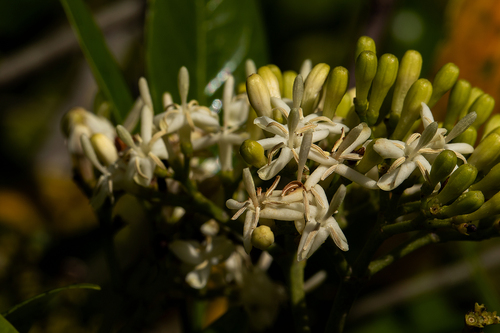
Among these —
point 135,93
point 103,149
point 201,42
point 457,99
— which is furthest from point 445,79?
point 135,93

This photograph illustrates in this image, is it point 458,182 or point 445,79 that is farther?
point 445,79

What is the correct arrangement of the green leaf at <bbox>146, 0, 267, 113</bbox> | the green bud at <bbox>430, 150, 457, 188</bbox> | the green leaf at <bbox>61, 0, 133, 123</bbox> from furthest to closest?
1. the green leaf at <bbox>146, 0, 267, 113</bbox>
2. the green leaf at <bbox>61, 0, 133, 123</bbox>
3. the green bud at <bbox>430, 150, 457, 188</bbox>

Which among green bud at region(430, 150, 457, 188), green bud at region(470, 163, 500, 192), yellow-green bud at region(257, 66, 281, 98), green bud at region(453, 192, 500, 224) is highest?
yellow-green bud at region(257, 66, 281, 98)

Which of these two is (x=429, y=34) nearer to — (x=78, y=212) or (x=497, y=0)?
(x=497, y=0)

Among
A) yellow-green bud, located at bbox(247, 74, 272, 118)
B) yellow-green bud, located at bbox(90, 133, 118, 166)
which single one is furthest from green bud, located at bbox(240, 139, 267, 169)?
yellow-green bud, located at bbox(90, 133, 118, 166)

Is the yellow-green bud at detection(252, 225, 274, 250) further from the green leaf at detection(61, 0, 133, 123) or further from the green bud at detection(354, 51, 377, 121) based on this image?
the green leaf at detection(61, 0, 133, 123)

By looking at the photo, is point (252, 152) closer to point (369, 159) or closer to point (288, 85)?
point (369, 159)

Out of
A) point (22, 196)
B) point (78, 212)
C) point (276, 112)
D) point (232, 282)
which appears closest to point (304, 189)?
point (276, 112)
